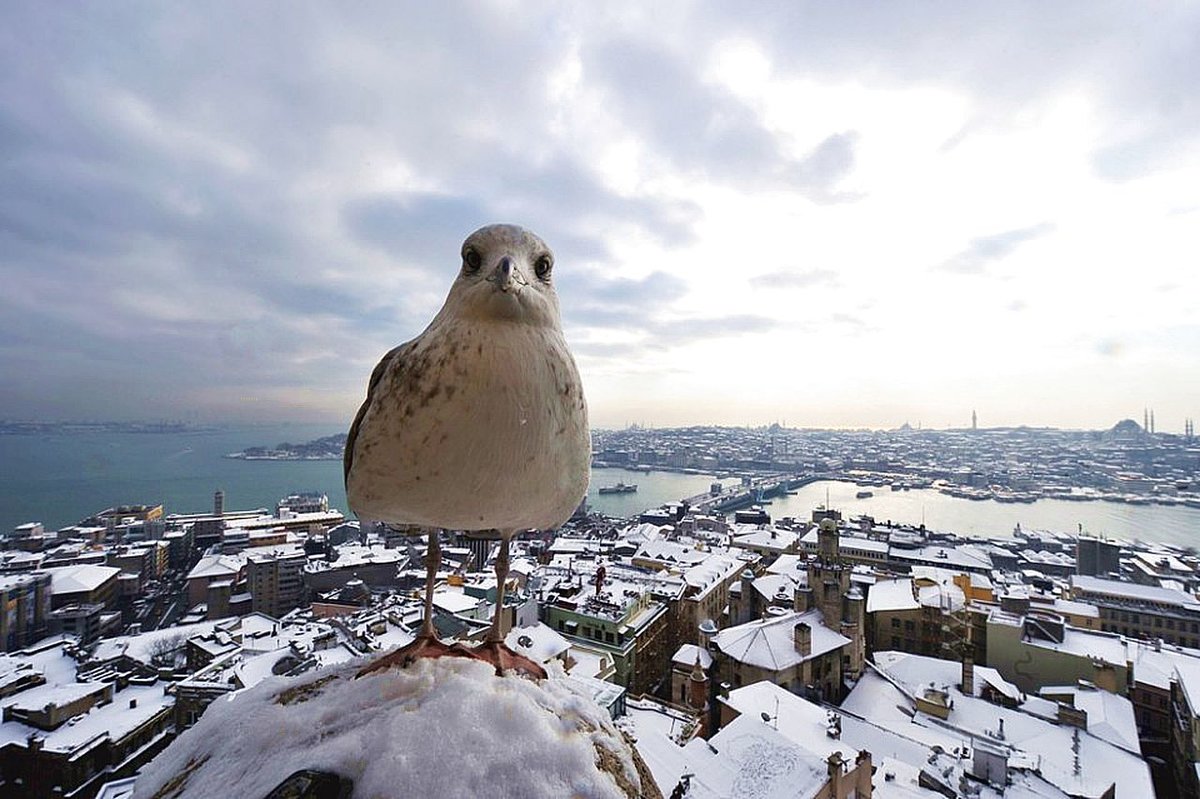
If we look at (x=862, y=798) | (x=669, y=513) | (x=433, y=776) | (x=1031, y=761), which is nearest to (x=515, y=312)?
(x=433, y=776)

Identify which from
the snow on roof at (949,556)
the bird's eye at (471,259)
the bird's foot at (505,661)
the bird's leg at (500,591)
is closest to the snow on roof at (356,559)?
the snow on roof at (949,556)

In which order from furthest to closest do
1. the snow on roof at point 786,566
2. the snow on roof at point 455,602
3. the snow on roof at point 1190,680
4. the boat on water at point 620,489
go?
the boat on water at point 620,489 → the snow on roof at point 786,566 → the snow on roof at point 455,602 → the snow on roof at point 1190,680

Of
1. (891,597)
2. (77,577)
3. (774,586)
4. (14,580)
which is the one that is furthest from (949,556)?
(14,580)

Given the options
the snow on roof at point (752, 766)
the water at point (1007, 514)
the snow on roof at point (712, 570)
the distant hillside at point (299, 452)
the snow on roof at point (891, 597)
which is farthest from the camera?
the distant hillside at point (299, 452)

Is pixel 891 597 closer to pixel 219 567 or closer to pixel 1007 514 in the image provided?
pixel 219 567

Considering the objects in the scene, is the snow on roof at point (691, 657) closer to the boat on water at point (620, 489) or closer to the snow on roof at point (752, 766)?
the snow on roof at point (752, 766)

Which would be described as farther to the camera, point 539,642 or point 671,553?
point 671,553

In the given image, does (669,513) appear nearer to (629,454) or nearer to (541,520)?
(541,520)
